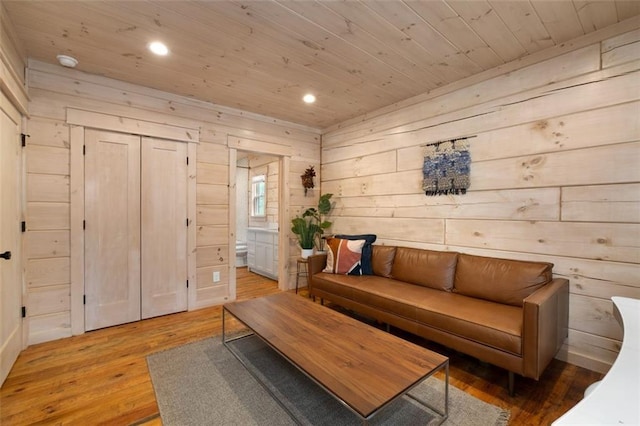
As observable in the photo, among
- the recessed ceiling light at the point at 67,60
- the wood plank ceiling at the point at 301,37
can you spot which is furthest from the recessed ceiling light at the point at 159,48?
the recessed ceiling light at the point at 67,60

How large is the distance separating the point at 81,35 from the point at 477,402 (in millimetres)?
3848

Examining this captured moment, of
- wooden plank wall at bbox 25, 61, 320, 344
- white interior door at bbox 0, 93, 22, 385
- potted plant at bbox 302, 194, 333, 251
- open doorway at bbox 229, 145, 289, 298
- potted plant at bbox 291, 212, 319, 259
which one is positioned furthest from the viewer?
potted plant at bbox 302, 194, 333, 251

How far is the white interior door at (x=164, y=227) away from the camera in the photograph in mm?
3109

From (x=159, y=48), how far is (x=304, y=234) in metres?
2.69

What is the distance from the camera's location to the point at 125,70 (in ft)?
8.82

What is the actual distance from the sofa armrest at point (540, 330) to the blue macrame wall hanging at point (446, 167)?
122cm

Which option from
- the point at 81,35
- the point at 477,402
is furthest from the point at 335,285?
the point at 81,35

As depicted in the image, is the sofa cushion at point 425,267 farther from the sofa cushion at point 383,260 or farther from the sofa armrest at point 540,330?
the sofa armrest at point 540,330

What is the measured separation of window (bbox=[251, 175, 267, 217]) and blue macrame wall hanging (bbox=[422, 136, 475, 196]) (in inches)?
142

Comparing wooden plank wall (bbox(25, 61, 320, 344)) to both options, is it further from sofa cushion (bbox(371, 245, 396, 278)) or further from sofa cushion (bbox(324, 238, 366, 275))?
sofa cushion (bbox(371, 245, 396, 278))

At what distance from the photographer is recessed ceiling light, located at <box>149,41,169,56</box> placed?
7.41 feet

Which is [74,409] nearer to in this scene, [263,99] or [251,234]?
[263,99]

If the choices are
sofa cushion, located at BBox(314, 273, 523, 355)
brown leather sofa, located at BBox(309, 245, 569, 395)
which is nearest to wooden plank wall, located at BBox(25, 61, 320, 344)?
brown leather sofa, located at BBox(309, 245, 569, 395)

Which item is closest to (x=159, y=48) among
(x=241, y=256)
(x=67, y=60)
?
(x=67, y=60)
